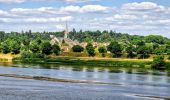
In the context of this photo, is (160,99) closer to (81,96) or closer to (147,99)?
(147,99)

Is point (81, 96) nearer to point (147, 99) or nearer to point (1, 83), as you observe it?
point (147, 99)

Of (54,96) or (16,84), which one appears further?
(16,84)

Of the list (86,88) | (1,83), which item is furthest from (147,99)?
(1,83)

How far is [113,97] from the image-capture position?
84.7 meters

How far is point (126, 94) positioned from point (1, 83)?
83.1 feet

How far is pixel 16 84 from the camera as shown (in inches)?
3900

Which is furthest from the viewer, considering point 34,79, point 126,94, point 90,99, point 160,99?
point 34,79

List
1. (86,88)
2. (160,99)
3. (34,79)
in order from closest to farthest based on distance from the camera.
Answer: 1. (160,99)
2. (86,88)
3. (34,79)

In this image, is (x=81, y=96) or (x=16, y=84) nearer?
(x=81, y=96)

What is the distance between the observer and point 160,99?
280 ft

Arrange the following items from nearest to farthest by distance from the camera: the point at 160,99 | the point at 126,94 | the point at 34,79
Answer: the point at 160,99 < the point at 126,94 < the point at 34,79

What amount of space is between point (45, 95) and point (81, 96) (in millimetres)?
5888

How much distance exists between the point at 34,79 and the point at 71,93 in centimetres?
2931

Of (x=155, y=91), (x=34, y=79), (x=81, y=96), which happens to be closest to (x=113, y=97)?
(x=81, y=96)
